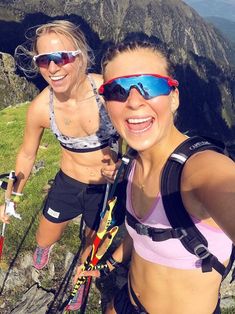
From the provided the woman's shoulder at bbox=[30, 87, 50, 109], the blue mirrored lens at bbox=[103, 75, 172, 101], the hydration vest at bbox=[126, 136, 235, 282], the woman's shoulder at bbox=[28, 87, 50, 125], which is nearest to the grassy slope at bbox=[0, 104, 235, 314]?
the woman's shoulder at bbox=[28, 87, 50, 125]

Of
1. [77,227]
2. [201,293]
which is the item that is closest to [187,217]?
[201,293]

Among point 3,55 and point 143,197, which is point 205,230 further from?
point 3,55

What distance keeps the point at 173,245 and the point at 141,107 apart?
4.74 feet

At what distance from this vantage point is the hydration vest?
11.1 feet

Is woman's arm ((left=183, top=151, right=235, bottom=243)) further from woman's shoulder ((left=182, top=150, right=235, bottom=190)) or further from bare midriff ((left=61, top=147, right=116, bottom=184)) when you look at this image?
bare midriff ((left=61, top=147, right=116, bottom=184))

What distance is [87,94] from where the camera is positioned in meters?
6.49

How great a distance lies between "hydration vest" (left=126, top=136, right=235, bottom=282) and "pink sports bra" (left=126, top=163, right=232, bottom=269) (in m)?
0.06

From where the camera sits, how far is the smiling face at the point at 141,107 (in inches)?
136

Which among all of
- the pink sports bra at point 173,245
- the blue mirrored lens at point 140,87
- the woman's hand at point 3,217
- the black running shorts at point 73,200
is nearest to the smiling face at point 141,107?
the blue mirrored lens at point 140,87

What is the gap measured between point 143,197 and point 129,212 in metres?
0.29

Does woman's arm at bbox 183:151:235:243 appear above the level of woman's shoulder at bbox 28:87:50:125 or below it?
above

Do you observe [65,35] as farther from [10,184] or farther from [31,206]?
[31,206]

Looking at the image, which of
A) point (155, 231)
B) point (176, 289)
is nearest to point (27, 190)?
point (176, 289)

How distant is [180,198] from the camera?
3367mm
